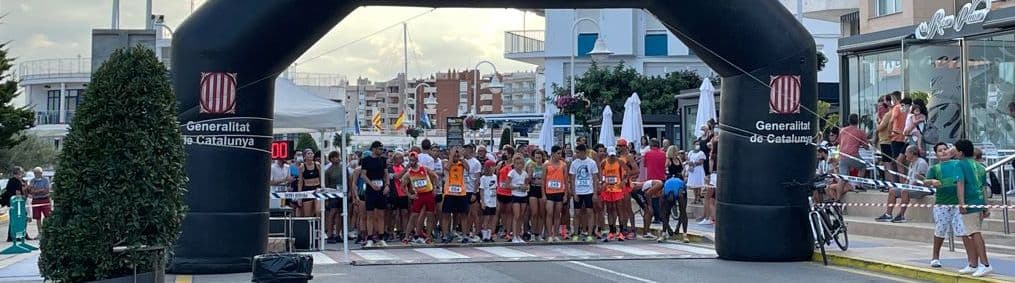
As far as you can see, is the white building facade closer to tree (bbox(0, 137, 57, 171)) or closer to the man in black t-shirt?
tree (bbox(0, 137, 57, 171))

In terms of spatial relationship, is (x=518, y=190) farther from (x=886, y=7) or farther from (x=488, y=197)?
(x=886, y=7)

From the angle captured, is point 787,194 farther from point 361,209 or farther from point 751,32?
point 361,209

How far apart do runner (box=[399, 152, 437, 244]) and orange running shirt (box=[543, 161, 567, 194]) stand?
1991 mm

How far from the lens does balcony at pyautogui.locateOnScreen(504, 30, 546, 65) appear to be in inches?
2426

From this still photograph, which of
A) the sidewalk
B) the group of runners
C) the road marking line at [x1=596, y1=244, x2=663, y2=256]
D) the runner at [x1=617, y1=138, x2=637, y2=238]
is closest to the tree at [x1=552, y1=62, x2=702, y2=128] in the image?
the runner at [x1=617, y1=138, x2=637, y2=238]

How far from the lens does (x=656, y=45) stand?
60375 mm

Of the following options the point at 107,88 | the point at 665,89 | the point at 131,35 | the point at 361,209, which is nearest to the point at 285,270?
the point at 107,88

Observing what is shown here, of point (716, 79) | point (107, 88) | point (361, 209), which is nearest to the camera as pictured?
point (107, 88)

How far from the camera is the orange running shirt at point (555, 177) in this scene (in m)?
18.9

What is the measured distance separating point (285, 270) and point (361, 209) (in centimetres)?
1042

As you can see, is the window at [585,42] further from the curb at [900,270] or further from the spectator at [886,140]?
the curb at [900,270]

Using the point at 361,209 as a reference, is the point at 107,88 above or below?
above

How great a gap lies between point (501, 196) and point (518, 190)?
0.42 metres

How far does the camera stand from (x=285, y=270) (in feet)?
30.7
